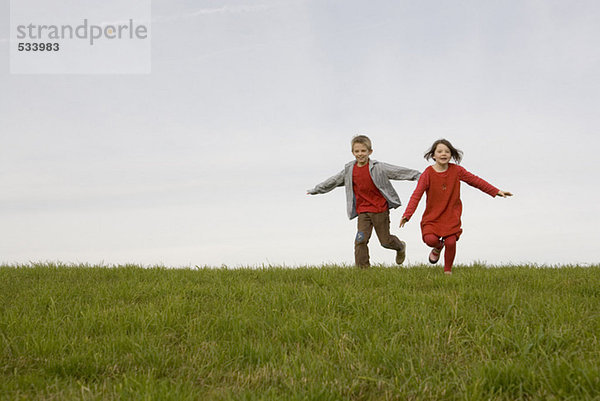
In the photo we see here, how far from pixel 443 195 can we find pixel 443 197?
0.11 feet

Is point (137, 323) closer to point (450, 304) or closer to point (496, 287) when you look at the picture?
point (450, 304)

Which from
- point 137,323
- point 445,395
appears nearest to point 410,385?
point 445,395

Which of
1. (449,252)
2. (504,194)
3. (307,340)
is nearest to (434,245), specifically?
(449,252)

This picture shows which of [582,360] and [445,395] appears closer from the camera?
[445,395]

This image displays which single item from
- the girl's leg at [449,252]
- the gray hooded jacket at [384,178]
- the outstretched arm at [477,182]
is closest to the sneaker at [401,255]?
the gray hooded jacket at [384,178]

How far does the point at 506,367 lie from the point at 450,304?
6.29ft

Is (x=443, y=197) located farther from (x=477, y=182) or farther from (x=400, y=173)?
(x=400, y=173)

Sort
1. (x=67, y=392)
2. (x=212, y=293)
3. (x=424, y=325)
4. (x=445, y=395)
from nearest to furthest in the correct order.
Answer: (x=445, y=395)
(x=67, y=392)
(x=424, y=325)
(x=212, y=293)

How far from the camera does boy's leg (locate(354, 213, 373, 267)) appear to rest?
965 centimetres

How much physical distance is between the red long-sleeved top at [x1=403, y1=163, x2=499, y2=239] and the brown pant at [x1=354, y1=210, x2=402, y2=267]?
0.93 metres

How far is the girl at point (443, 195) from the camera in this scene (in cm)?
874

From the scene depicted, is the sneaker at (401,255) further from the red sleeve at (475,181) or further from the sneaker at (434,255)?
the red sleeve at (475,181)

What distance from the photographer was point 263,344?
4.70 meters

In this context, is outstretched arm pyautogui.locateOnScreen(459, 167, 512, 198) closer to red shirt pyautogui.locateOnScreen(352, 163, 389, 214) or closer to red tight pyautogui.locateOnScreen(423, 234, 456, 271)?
red tight pyautogui.locateOnScreen(423, 234, 456, 271)
